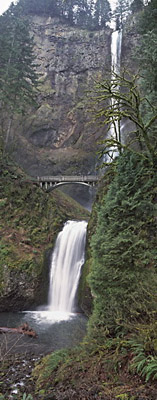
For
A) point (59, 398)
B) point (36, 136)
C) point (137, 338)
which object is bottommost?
point (59, 398)

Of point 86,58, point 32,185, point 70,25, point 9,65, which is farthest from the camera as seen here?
point 70,25

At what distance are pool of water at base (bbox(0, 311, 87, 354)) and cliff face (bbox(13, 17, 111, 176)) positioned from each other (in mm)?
19771

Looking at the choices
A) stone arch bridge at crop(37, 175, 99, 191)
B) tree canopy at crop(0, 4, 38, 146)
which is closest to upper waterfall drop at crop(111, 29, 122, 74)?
tree canopy at crop(0, 4, 38, 146)

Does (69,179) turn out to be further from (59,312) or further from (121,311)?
(121,311)

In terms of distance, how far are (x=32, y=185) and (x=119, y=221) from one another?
12.6 meters

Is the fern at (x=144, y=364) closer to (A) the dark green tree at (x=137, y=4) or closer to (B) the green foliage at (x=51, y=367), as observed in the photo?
(B) the green foliage at (x=51, y=367)

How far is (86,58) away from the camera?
36938mm

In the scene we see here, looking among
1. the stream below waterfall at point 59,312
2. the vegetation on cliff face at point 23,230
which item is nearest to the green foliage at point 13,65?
the vegetation on cliff face at point 23,230

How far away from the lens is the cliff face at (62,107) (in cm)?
3041

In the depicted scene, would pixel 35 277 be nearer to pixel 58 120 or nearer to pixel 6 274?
pixel 6 274

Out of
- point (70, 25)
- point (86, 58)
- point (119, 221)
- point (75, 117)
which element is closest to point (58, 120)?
point (75, 117)

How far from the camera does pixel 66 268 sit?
13430 millimetres

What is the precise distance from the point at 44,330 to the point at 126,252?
5987 mm

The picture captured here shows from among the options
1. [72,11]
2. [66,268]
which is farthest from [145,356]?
[72,11]
